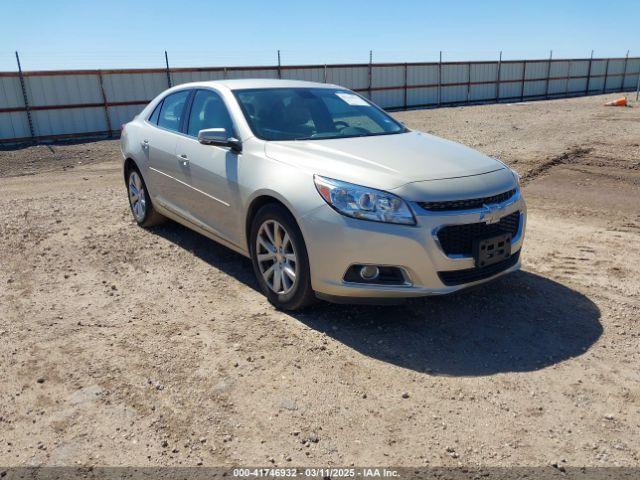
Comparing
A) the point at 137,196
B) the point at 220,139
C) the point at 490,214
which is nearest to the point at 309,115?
the point at 220,139

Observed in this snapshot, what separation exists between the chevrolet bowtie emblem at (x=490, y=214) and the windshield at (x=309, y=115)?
1.41 m

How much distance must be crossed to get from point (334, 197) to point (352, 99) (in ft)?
6.75

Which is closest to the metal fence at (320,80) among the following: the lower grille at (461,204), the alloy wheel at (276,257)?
the alloy wheel at (276,257)

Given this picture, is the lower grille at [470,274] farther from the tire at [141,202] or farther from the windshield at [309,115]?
the tire at [141,202]

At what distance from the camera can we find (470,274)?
3633 mm

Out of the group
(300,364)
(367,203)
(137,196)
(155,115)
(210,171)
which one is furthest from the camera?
(137,196)

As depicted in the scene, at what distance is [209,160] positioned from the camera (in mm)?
4566

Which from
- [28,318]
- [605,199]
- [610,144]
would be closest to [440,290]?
[28,318]

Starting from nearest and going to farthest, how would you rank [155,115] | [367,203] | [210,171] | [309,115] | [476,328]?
[367,203]
[476,328]
[210,171]
[309,115]
[155,115]

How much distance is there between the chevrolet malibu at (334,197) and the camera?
3.46 meters

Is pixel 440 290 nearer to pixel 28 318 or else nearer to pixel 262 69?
pixel 28 318

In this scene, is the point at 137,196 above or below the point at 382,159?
below

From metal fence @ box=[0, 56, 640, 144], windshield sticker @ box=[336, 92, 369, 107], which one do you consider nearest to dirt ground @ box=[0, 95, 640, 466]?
windshield sticker @ box=[336, 92, 369, 107]

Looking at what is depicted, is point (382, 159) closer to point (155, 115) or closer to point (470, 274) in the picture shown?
point (470, 274)
